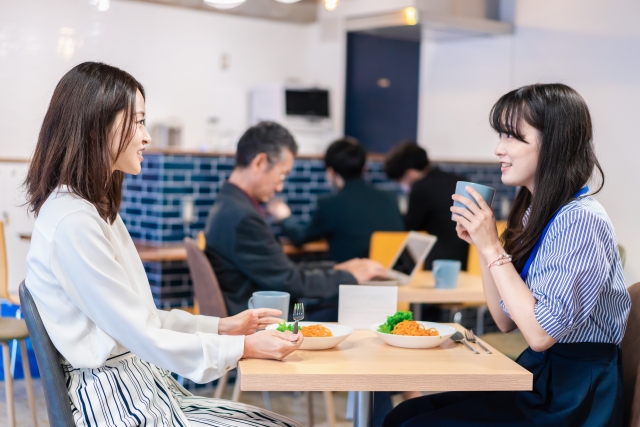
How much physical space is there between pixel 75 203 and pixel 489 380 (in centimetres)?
98

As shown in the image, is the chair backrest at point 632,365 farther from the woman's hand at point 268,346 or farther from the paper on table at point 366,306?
the woman's hand at point 268,346

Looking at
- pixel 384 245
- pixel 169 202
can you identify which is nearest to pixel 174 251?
pixel 169 202

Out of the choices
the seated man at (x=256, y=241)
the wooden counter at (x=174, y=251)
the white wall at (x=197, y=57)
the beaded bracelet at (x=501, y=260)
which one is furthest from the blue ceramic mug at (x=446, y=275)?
the white wall at (x=197, y=57)

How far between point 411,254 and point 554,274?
4.25 feet

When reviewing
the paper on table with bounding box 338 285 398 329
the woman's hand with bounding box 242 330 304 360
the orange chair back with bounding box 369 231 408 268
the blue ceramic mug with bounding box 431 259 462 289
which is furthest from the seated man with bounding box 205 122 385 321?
the woman's hand with bounding box 242 330 304 360

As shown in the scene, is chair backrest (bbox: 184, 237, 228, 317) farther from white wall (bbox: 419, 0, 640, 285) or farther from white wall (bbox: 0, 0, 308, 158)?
white wall (bbox: 0, 0, 308, 158)

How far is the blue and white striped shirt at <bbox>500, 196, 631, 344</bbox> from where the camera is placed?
1646mm

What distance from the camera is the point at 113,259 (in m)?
1.57

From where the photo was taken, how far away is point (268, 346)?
1688 millimetres

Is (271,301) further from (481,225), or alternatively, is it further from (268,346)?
(481,225)

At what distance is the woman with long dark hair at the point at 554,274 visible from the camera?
1.67m

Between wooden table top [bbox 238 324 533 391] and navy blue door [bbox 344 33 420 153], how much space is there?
5262mm

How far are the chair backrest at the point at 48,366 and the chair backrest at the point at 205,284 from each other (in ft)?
3.91

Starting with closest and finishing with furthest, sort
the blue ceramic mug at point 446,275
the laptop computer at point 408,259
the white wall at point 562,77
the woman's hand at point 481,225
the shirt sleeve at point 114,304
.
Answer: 1. the shirt sleeve at point 114,304
2. the woman's hand at point 481,225
3. the laptop computer at point 408,259
4. the blue ceramic mug at point 446,275
5. the white wall at point 562,77
